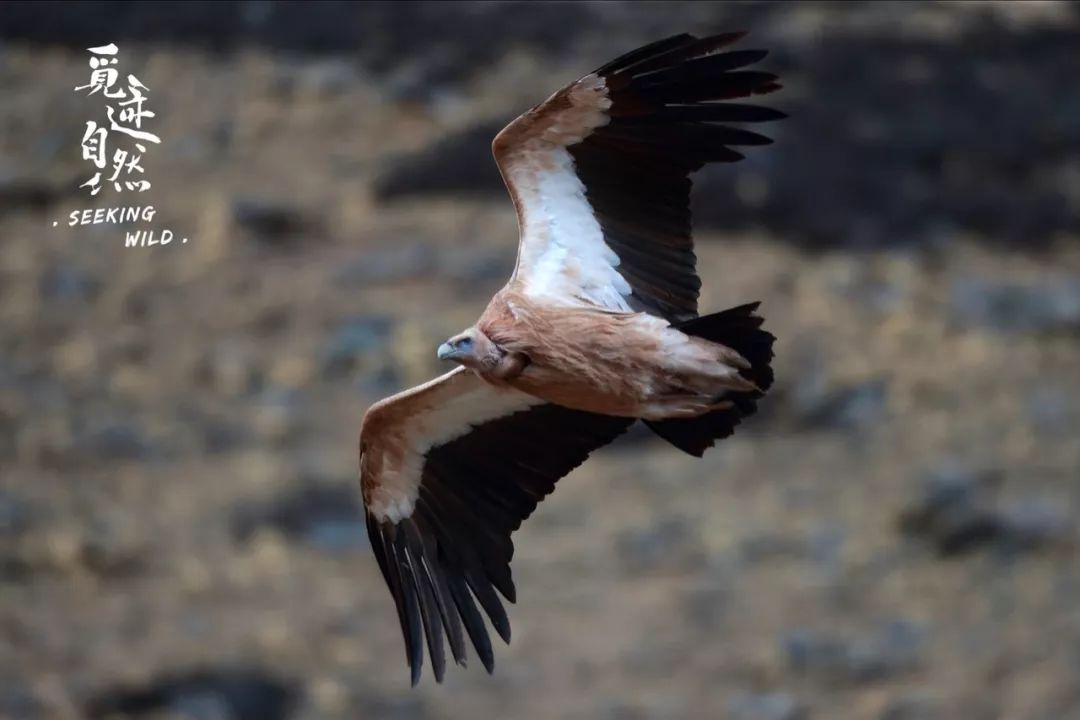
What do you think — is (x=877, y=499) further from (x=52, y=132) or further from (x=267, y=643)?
(x=52, y=132)

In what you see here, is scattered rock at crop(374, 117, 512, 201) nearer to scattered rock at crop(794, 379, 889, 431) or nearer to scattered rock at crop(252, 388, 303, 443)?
scattered rock at crop(252, 388, 303, 443)

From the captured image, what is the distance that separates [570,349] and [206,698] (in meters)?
7.42

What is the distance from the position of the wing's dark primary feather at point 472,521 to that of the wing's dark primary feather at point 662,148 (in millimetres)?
567

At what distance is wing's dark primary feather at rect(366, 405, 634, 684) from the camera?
24.2 ft

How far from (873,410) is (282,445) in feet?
14.6

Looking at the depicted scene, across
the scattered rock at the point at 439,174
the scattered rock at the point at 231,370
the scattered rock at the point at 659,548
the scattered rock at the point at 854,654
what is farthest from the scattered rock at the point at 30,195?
the scattered rock at the point at 854,654

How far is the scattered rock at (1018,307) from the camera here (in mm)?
16406

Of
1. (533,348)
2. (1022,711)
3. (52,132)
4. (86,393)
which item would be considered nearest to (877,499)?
(1022,711)

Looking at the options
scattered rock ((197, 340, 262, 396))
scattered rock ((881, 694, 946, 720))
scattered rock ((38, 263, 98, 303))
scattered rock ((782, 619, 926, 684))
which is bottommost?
scattered rock ((881, 694, 946, 720))

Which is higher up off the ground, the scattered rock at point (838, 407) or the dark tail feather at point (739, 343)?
the scattered rock at point (838, 407)

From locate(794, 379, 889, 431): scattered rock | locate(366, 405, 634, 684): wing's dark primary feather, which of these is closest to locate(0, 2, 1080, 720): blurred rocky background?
locate(794, 379, 889, 431): scattered rock

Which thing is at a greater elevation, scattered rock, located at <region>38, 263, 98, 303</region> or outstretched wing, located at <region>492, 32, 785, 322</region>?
scattered rock, located at <region>38, 263, 98, 303</region>

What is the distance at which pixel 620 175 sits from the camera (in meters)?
7.08

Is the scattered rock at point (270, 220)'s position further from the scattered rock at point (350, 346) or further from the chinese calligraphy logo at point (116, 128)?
the scattered rock at point (350, 346)
